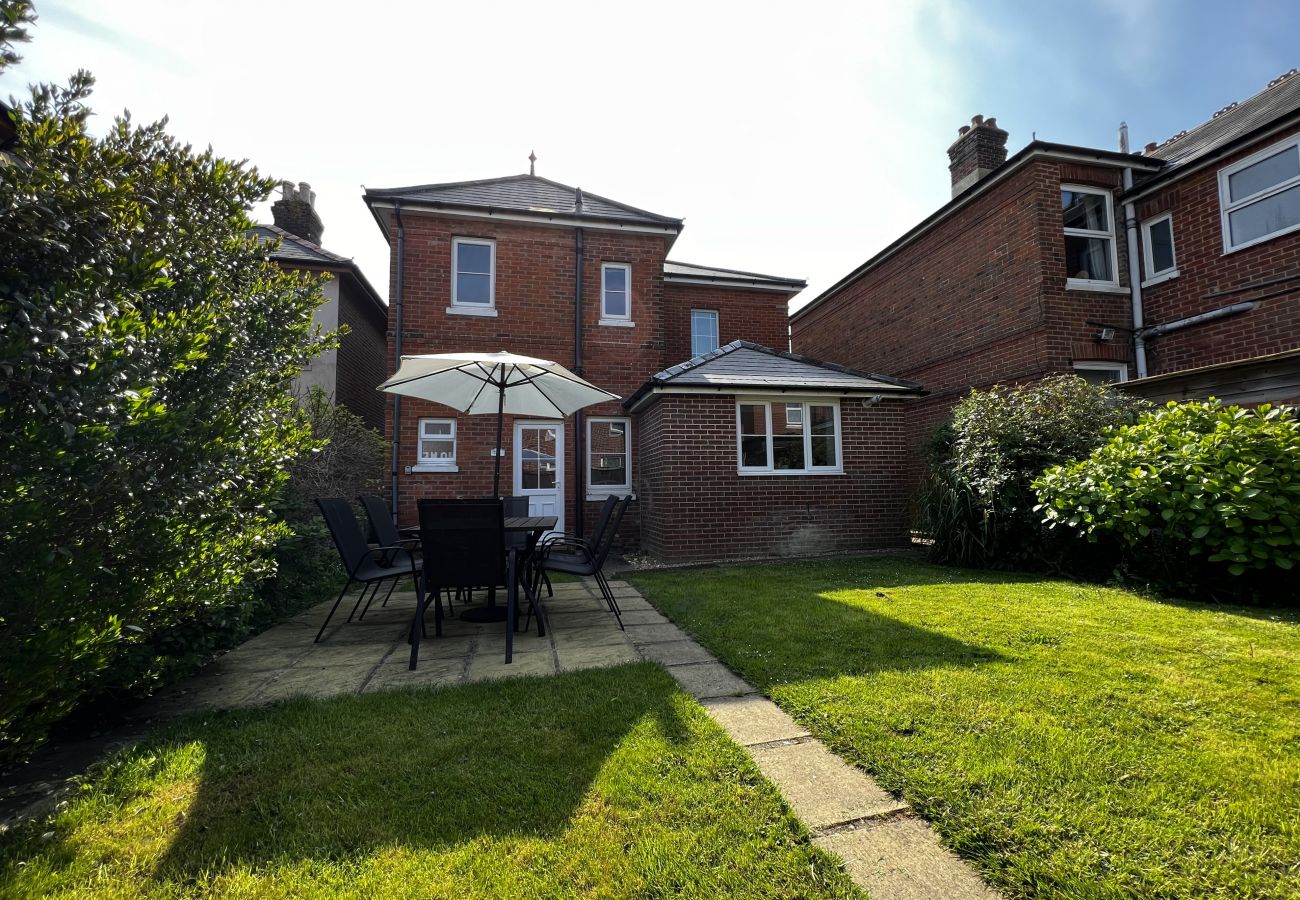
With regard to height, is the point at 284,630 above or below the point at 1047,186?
below

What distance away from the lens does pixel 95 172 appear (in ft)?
7.35

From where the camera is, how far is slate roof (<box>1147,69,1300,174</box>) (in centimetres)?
855

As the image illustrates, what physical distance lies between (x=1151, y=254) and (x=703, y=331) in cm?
824

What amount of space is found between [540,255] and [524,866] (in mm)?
10387

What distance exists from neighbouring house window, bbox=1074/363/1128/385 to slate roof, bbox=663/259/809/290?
603 cm

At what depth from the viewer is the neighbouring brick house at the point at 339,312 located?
35.8ft

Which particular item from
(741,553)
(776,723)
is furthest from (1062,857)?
(741,553)

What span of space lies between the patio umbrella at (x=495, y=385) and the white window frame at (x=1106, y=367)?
8432mm

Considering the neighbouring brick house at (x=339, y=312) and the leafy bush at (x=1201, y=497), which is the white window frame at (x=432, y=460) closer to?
the neighbouring brick house at (x=339, y=312)

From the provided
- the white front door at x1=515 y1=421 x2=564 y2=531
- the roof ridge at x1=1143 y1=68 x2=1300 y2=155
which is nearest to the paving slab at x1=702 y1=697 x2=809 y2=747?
the white front door at x1=515 y1=421 x2=564 y2=531

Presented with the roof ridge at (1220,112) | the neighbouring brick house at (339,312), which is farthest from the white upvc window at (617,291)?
the roof ridge at (1220,112)

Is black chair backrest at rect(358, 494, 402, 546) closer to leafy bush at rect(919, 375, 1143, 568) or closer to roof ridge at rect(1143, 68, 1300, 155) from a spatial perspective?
leafy bush at rect(919, 375, 1143, 568)

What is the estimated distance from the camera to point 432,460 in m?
9.80

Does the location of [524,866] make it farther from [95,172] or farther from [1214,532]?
[1214,532]
